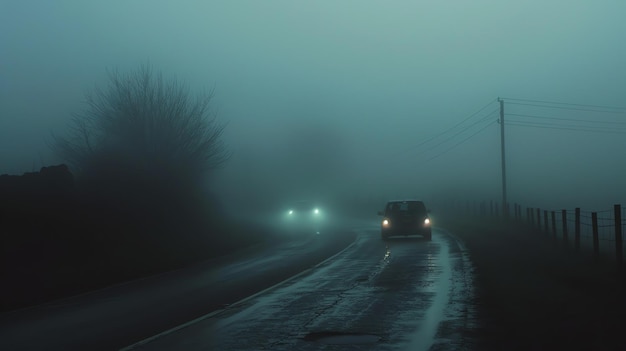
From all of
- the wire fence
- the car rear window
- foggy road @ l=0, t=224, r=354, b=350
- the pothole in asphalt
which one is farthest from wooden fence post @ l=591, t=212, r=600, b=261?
the car rear window

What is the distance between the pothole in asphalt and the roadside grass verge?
1451 millimetres

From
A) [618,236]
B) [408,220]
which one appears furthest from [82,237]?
[618,236]

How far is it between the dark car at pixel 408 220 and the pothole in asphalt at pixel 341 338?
78.7 ft

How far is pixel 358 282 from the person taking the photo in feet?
59.5

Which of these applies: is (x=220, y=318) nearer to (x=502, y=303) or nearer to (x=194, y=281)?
(x=502, y=303)

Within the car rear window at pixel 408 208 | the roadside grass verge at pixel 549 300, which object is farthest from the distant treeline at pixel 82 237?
the roadside grass verge at pixel 549 300

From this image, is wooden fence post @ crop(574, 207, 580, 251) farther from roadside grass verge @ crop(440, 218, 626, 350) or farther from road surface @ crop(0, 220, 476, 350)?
road surface @ crop(0, 220, 476, 350)

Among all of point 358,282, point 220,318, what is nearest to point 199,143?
point 358,282

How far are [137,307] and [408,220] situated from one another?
69.3 ft

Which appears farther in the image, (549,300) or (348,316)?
(549,300)

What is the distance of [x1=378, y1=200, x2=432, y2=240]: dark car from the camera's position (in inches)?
1368

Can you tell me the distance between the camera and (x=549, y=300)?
1401cm

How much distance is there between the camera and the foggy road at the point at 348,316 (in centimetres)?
1031

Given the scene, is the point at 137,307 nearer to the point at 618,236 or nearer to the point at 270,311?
the point at 270,311
